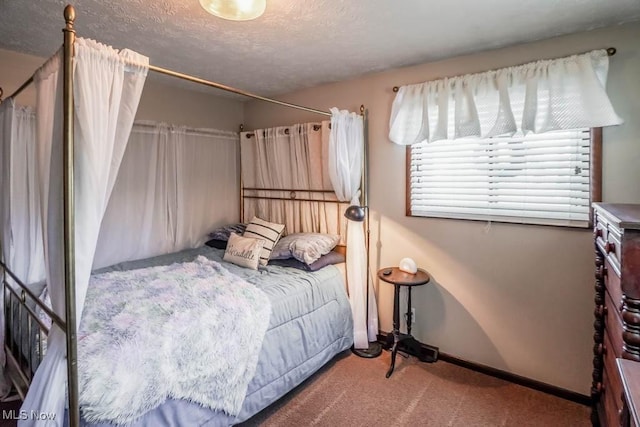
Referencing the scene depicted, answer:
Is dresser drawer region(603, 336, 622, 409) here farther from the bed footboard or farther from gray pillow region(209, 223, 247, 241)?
gray pillow region(209, 223, 247, 241)

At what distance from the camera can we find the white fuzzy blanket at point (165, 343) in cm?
145

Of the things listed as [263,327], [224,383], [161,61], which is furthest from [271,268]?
[161,61]

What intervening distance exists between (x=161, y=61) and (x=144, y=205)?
1325mm

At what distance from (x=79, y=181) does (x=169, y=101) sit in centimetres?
245

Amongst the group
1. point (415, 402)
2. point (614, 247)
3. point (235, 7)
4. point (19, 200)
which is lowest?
point (415, 402)

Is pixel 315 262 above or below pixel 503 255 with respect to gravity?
below

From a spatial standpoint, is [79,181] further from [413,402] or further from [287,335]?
[413,402]

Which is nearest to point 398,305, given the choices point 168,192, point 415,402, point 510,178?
point 415,402

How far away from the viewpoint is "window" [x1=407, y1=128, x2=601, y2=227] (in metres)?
2.22

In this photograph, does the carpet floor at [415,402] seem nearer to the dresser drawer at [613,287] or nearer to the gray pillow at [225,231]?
the dresser drawer at [613,287]

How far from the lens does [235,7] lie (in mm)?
1576

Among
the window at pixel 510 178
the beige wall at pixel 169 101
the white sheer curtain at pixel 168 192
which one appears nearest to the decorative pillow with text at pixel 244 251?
the white sheer curtain at pixel 168 192

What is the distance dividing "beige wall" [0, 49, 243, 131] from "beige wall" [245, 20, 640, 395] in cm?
144

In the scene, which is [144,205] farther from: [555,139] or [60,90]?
[555,139]
